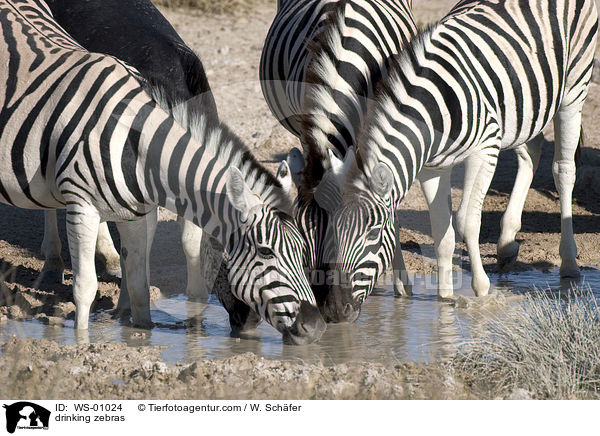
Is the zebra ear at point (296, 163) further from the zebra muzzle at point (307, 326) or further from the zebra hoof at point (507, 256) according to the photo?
the zebra hoof at point (507, 256)

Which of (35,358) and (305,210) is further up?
(305,210)

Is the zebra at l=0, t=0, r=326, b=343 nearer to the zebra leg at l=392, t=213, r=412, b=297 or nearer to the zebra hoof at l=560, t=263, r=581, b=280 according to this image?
the zebra leg at l=392, t=213, r=412, b=297

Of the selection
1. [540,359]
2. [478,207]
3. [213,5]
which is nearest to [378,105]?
[478,207]

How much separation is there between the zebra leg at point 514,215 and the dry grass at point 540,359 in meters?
2.48

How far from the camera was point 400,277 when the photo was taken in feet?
24.6

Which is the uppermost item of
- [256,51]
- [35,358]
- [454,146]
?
[256,51]

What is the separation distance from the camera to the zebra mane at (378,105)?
6055 millimetres

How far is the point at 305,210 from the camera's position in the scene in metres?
6.05

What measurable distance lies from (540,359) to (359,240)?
4.53 feet

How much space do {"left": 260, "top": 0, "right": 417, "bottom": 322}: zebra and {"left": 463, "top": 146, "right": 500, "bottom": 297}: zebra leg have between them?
61cm

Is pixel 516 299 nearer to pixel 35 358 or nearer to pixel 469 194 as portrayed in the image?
pixel 469 194

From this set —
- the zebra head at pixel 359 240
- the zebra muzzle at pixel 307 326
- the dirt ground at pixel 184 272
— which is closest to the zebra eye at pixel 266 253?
the zebra muzzle at pixel 307 326

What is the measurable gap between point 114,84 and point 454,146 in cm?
227

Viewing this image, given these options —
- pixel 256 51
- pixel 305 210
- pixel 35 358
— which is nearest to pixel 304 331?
pixel 305 210
